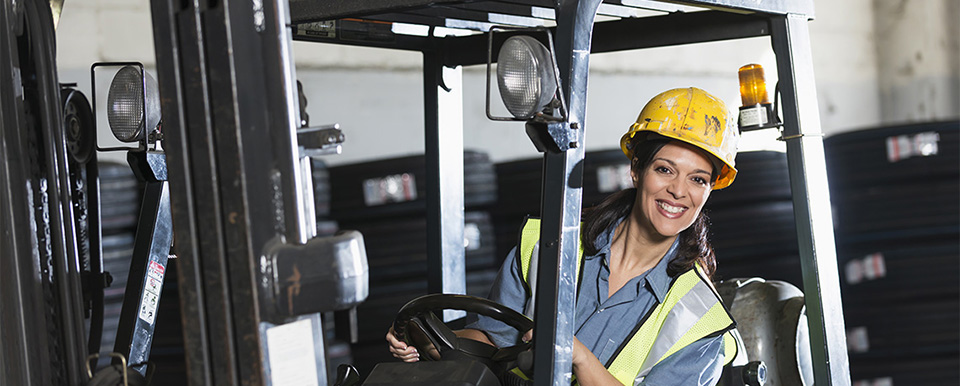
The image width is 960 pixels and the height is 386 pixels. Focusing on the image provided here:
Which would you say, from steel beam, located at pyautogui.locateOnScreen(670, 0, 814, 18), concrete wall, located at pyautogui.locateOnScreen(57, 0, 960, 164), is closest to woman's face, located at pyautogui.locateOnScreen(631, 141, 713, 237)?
steel beam, located at pyautogui.locateOnScreen(670, 0, 814, 18)

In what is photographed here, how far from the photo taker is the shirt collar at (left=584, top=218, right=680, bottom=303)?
8.80ft

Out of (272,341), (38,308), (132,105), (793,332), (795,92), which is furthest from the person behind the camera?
(793,332)

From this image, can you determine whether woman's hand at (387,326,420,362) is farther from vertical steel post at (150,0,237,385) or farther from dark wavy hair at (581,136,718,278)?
vertical steel post at (150,0,237,385)

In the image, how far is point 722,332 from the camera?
2.55 metres

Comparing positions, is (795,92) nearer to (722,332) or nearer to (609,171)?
(722,332)

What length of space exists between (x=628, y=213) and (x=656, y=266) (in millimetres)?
250

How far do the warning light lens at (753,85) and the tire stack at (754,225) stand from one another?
276cm

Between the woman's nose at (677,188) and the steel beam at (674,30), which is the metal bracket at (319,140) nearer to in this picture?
the woman's nose at (677,188)

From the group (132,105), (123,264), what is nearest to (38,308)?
(132,105)

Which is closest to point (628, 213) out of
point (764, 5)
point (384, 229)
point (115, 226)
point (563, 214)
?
point (764, 5)

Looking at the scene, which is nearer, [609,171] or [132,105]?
[132,105]

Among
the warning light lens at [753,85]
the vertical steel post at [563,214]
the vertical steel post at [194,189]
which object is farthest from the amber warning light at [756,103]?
the vertical steel post at [194,189]

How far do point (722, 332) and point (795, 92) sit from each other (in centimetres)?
67

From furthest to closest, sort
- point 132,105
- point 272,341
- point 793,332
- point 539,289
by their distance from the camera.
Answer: point 793,332, point 132,105, point 539,289, point 272,341
